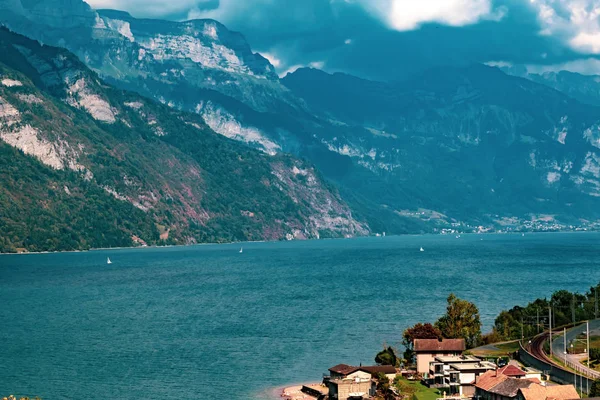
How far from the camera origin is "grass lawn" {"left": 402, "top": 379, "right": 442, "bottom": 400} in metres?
109

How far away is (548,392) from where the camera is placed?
304 feet

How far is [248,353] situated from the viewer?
493ft

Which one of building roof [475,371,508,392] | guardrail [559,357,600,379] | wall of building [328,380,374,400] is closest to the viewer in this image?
building roof [475,371,508,392]

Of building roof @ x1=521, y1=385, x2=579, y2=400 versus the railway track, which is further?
the railway track

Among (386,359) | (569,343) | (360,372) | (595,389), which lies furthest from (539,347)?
(595,389)

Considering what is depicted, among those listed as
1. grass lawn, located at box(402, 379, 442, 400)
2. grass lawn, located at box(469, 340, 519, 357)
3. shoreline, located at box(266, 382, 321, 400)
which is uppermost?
grass lawn, located at box(469, 340, 519, 357)

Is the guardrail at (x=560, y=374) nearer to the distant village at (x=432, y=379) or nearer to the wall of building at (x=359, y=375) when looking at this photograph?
the distant village at (x=432, y=379)

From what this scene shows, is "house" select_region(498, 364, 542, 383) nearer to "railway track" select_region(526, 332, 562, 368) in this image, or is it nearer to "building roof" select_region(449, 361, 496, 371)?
"building roof" select_region(449, 361, 496, 371)

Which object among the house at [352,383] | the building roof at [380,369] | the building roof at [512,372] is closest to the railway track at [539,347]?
the building roof at [512,372]

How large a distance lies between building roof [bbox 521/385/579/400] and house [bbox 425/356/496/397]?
1658 centimetres

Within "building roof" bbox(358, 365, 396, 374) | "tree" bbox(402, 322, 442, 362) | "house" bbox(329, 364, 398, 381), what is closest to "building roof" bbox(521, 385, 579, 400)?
"house" bbox(329, 364, 398, 381)

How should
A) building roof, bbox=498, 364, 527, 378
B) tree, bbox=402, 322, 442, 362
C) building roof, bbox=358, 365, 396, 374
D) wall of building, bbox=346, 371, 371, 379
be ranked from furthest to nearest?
tree, bbox=402, 322, 442, 362, building roof, bbox=358, 365, 396, 374, wall of building, bbox=346, 371, 371, 379, building roof, bbox=498, 364, 527, 378

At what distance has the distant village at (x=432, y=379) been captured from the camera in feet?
337

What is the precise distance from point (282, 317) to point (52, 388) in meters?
74.5
